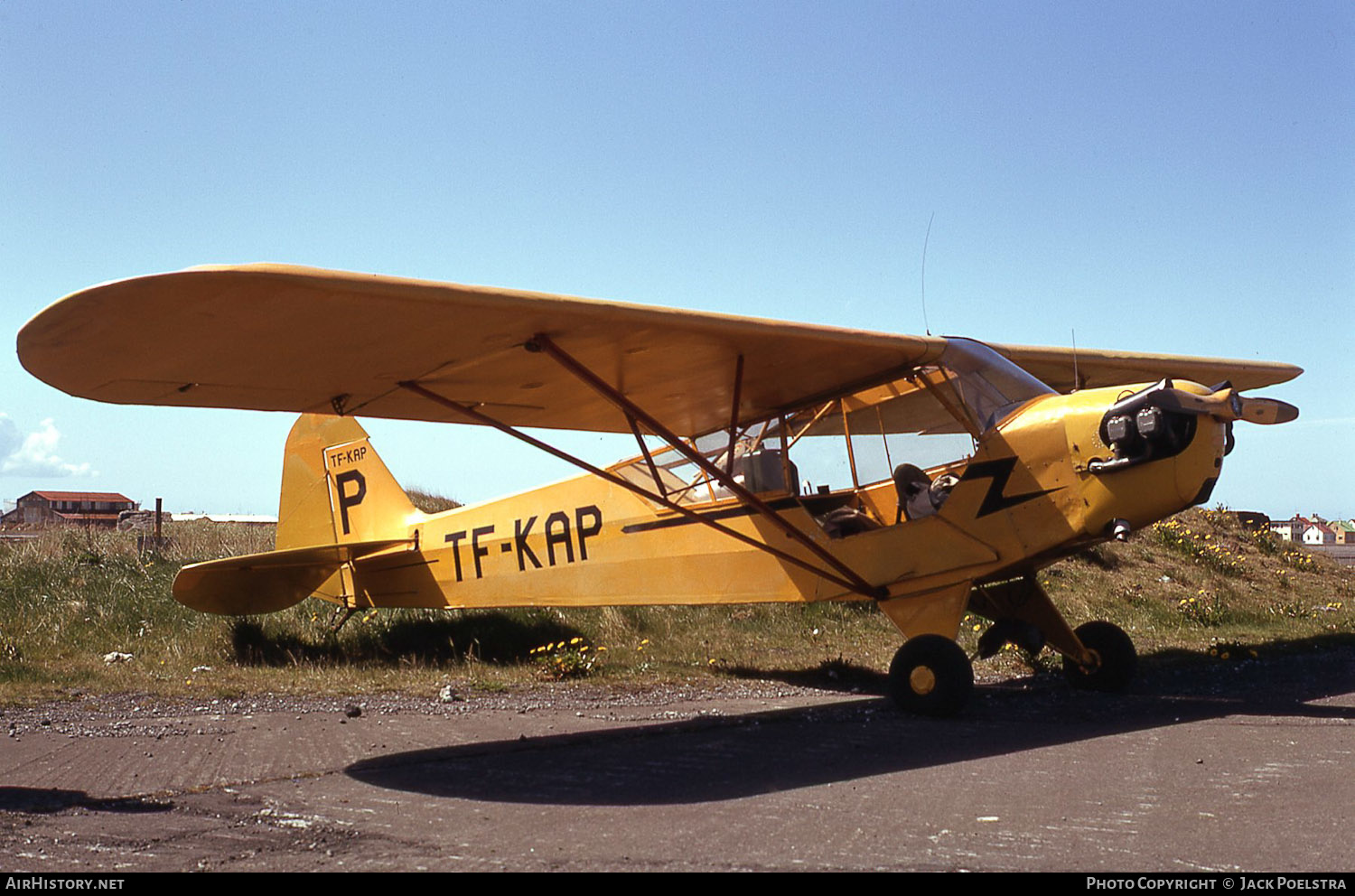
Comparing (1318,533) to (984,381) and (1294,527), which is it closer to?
(1294,527)

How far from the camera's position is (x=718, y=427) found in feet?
31.0

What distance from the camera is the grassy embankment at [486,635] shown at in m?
9.36

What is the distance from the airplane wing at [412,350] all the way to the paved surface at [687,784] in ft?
7.25

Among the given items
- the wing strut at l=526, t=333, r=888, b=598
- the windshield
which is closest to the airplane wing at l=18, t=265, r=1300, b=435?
the windshield

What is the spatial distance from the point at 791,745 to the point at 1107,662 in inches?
131

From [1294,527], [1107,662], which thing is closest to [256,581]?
[1107,662]

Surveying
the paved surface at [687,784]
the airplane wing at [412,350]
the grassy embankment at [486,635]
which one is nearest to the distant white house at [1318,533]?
the grassy embankment at [486,635]

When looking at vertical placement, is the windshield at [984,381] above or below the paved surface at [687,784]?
above

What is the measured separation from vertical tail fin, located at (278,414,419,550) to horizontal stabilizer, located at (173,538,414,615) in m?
0.83

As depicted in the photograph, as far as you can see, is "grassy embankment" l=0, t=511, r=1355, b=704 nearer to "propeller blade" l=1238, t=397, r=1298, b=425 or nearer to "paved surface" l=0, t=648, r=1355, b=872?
"paved surface" l=0, t=648, r=1355, b=872

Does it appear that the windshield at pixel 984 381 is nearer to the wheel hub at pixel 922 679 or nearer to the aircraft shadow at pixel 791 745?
the wheel hub at pixel 922 679
